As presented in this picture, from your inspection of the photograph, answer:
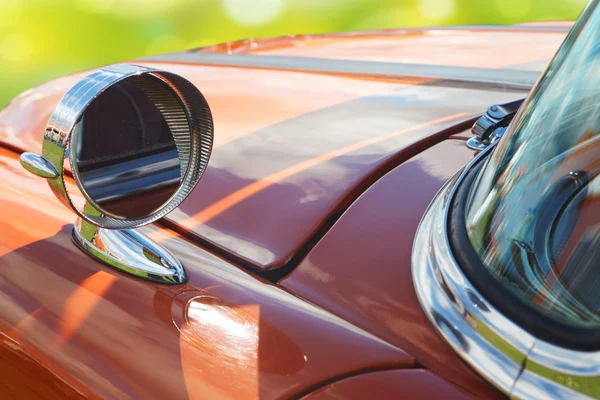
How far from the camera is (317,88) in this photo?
1.67 m

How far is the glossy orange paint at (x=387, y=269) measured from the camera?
0.87 metres

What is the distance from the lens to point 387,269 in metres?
0.99

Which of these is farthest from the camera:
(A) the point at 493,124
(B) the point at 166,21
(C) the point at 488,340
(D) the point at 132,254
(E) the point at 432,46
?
(B) the point at 166,21

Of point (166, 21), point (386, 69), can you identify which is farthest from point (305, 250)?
point (166, 21)

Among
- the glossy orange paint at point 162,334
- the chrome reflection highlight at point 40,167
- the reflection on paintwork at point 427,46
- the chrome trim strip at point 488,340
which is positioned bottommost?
the glossy orange paint at point 162,334

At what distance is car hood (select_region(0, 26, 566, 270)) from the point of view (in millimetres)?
1173

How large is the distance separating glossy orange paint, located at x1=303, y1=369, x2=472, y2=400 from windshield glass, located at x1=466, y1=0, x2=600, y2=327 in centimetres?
14

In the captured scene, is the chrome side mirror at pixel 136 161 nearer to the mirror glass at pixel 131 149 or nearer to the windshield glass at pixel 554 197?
the mirror glass at pixel 131 149

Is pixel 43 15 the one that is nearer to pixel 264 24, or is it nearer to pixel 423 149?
pixel 264 24

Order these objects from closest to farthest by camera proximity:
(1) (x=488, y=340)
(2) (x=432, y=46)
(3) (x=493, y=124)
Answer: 1. (1) (x=488, y=340)
2. (3) (x=493, y=124)
3. (2) (x=432, y=46)

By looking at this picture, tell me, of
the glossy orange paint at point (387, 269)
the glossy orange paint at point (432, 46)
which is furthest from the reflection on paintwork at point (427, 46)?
the glossy orange paint at point (387, 269)

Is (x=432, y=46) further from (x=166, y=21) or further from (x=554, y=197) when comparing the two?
(x=166, y=21)

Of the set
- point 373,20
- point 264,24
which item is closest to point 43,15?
point 264,24

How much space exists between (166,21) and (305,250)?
3.83m
